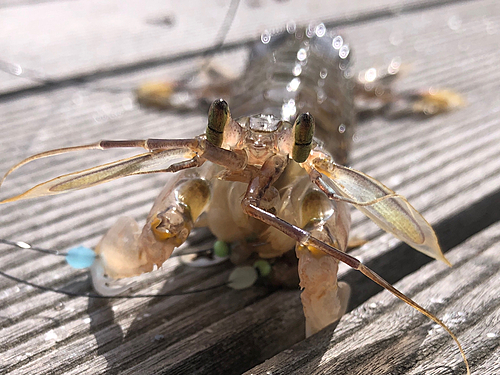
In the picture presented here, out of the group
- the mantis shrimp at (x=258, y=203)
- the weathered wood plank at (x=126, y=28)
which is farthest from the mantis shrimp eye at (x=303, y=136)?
the weathered wood plank at (x=126, y=28)

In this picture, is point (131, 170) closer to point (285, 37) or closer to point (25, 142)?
point (25, 142)

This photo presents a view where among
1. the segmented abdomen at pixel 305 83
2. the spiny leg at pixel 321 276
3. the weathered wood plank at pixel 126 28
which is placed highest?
the weathered wood plank at pixel 126 28

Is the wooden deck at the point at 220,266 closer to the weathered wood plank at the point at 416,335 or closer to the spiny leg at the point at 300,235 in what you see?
the weathered wood plank at the point at 416,335

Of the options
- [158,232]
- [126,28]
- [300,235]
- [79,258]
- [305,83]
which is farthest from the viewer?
[126,28]

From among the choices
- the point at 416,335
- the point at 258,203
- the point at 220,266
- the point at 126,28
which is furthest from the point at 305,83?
the point at 126,28

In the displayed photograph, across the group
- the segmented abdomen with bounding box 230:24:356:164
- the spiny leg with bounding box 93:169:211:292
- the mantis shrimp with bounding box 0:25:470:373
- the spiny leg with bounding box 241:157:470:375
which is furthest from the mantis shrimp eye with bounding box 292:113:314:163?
the segmented abdomen with bounding box 230:24:356:164

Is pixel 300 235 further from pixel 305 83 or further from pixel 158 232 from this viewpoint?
pixel 305 83

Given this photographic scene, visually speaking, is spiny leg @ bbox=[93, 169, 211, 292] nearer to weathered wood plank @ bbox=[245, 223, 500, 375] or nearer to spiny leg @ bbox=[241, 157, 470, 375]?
spiny leg @ bbox=[241, 157, 470, 375]
